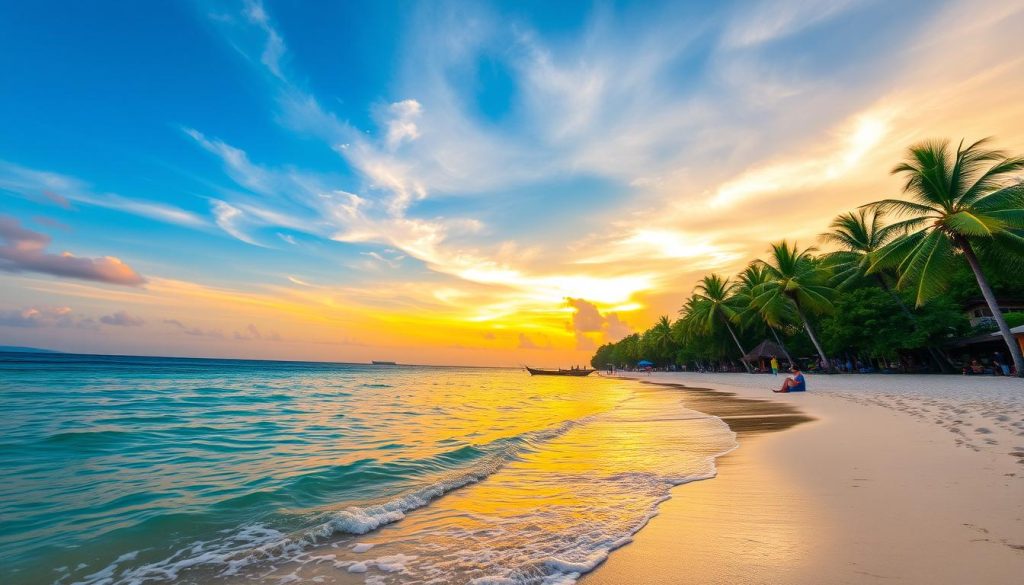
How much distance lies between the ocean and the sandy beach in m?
0.52

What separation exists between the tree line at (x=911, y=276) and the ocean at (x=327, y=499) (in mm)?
19525

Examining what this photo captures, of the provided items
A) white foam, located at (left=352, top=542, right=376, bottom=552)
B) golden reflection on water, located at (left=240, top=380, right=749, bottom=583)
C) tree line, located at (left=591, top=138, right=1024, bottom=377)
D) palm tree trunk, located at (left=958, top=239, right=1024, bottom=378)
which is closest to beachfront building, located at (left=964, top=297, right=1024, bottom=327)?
tree line, located at (left=591, top=138, right=1024, bottom=377)

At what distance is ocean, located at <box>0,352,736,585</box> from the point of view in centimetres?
388

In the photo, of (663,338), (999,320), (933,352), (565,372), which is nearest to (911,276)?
(999,320)

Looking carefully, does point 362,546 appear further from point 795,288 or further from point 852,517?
point 795,288

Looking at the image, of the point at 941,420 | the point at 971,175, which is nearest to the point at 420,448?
the point at 941,420

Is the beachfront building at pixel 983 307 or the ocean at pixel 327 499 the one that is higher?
the beachfront building at pixel 983 307

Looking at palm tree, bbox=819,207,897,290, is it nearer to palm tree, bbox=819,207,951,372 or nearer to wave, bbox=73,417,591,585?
palm tree, bbox=819,207,951,372

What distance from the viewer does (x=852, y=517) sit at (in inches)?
161

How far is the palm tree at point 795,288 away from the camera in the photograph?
36.7m

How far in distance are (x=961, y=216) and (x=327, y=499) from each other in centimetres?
2775

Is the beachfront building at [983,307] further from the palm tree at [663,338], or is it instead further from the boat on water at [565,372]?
the boat on water at [565,372]

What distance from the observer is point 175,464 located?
822 centimetres

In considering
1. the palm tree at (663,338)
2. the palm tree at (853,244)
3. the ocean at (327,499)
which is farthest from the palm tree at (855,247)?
the palm tree at (663,338)
